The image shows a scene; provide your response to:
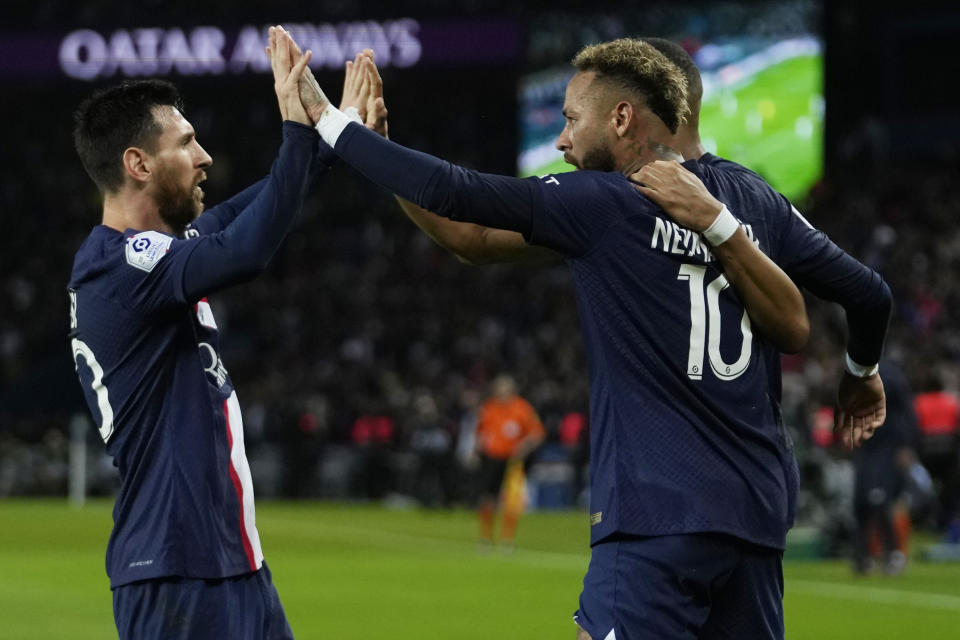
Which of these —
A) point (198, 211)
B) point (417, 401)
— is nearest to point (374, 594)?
point (198, 211)

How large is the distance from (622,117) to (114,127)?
1504 millimetres

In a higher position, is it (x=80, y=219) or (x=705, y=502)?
(x=80, y=219)

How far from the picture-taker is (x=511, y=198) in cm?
415

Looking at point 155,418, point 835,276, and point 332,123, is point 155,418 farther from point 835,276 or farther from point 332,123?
point 835,276

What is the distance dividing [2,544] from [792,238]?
54.9 feet

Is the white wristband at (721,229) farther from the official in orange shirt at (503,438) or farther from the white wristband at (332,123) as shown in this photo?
the official in orange shirt at (503,438)

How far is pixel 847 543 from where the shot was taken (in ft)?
58.0

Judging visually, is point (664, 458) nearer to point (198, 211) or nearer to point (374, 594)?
point (198, 211)

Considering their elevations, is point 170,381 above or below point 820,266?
below

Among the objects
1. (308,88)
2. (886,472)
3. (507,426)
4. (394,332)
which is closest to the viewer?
(308,88)

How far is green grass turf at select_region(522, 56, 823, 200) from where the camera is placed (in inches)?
1131

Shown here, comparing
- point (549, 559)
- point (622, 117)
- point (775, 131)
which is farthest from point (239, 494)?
point (775, 131)

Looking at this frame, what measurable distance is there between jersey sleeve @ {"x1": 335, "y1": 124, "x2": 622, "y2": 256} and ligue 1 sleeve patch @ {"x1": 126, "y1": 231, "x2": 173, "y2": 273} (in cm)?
65

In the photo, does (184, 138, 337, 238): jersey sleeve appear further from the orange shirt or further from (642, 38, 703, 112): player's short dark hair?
the orange shirt
